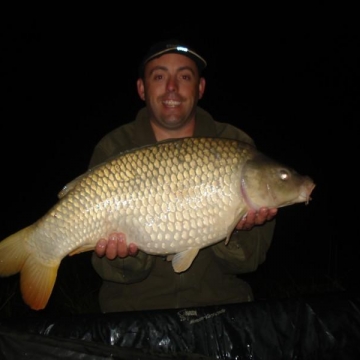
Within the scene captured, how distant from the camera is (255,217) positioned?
1.66 m

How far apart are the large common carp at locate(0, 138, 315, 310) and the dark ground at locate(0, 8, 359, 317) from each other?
0.82m

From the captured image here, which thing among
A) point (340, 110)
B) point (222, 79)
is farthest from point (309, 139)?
point (222, 79)

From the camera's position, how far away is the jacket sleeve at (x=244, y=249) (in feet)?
5.89

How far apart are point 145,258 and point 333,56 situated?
18.1 metres

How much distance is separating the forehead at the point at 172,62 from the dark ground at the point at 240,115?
176 millimetres

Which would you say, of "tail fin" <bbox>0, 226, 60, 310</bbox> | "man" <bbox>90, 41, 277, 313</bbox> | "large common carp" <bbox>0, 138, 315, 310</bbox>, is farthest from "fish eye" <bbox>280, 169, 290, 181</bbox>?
"tail fin" <bbox>0, 226, 60, 310</bbox>

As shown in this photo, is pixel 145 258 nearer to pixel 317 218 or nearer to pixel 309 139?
pixel 317 218

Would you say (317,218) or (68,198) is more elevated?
(68,198)

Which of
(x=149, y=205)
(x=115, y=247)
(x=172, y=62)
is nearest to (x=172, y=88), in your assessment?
(x=172, y=62)

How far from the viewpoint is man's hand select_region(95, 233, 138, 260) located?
1560 millimetres

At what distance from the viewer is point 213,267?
77.5 inches

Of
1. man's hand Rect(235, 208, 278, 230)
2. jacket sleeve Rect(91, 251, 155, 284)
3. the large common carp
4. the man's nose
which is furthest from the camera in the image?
the man's nose

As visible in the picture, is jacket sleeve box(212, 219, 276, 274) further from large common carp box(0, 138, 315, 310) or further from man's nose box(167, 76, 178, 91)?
man's nose box(167, 76, 178, 91)

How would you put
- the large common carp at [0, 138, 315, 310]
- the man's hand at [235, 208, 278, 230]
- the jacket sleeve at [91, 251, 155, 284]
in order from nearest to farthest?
the large common carp at [0, 138, 315, 310] < the man's hand at [235, 208, 278, 230] < the jacket sleeve at [91, 251, 155, 284]
